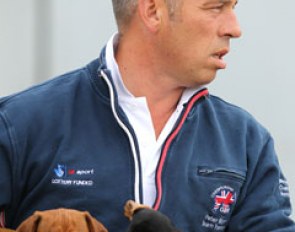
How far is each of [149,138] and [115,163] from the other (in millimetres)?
137

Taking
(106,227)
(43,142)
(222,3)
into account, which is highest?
(222,3)

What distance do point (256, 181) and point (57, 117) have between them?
0.58 meters

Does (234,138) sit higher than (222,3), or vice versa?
(222,3)

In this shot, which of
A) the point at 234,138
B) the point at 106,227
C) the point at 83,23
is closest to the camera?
the point at 106,227

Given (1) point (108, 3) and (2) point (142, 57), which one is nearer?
(2) point (142, 57)

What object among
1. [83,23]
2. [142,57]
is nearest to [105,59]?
[142,57]

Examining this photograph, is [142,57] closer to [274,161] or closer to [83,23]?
[274,161]

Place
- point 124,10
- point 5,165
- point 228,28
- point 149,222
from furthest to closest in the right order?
1. point 124,10
2. point 228,28
3. point 5,165
4. point 149,222

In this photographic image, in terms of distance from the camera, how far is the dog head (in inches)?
101

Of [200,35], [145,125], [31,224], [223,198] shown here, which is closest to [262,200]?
[223,198]

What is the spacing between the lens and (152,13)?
A: 115 inches

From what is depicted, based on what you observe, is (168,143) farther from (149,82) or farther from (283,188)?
(283,188)

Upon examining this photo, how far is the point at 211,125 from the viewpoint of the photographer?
9.79ft

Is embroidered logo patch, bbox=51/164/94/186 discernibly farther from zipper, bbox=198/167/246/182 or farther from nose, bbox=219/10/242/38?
nose, bbox=219/10/242/38
